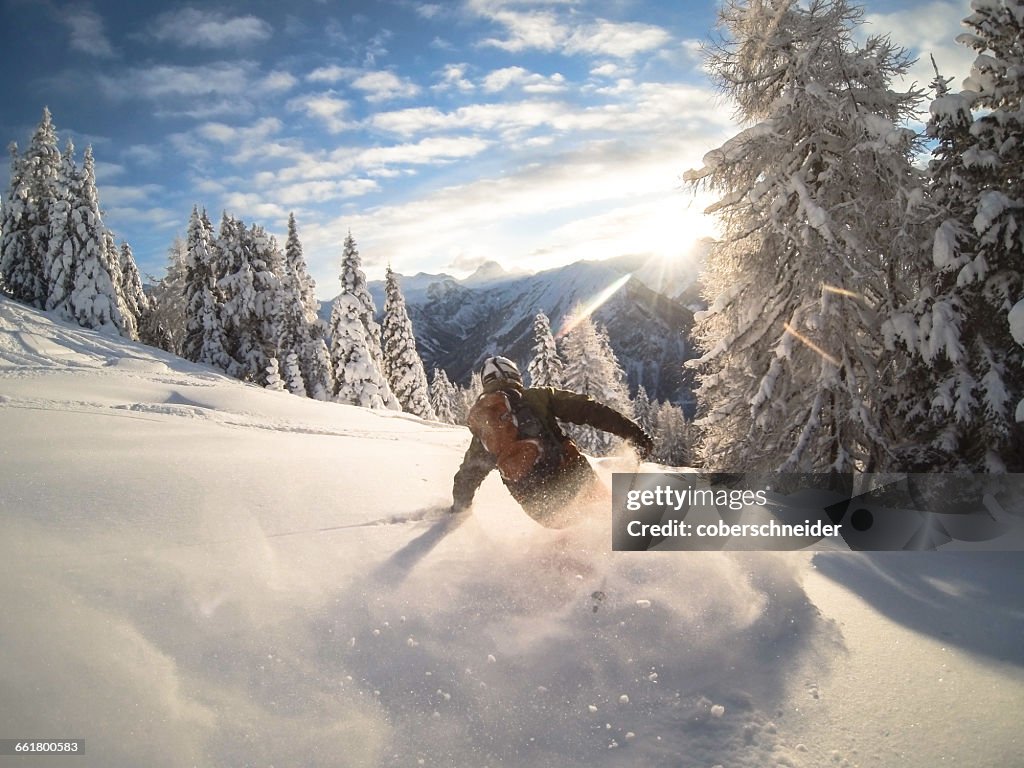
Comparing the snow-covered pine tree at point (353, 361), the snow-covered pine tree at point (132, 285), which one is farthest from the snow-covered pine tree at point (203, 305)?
the snow-covered pine tree at point (132, 285)

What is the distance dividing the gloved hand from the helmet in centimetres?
133

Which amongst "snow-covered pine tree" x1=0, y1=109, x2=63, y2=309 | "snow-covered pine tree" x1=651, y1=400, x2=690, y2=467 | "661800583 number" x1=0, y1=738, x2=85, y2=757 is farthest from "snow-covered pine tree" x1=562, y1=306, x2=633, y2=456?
"snow-covered pine tree" x1=0, y1=109, x2=63, y2=309

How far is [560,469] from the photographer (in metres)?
4.91

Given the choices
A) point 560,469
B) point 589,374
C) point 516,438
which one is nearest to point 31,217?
point 589,374

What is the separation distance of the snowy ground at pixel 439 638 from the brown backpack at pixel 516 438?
60 cm

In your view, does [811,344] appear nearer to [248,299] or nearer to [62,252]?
[248,299]

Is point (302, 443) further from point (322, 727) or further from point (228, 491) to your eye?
point (322, 727)

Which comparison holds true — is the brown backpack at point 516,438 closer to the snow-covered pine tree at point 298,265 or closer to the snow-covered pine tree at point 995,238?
the snow-covered pine tree at point 995,238

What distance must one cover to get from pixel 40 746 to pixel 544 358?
36.6 metres

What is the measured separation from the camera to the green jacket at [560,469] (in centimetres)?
480

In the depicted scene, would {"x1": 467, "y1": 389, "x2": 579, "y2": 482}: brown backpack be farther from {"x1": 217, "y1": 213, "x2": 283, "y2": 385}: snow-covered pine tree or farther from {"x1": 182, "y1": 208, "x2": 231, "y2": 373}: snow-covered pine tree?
{"x1": 182, "y1": 208, "x2": 231, "y2": 373}: snow-covered pine tree

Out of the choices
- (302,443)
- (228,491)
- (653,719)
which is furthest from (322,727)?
(302,443)

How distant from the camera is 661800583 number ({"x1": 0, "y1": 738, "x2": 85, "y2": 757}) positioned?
6.84 feet

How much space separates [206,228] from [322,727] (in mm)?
37059
